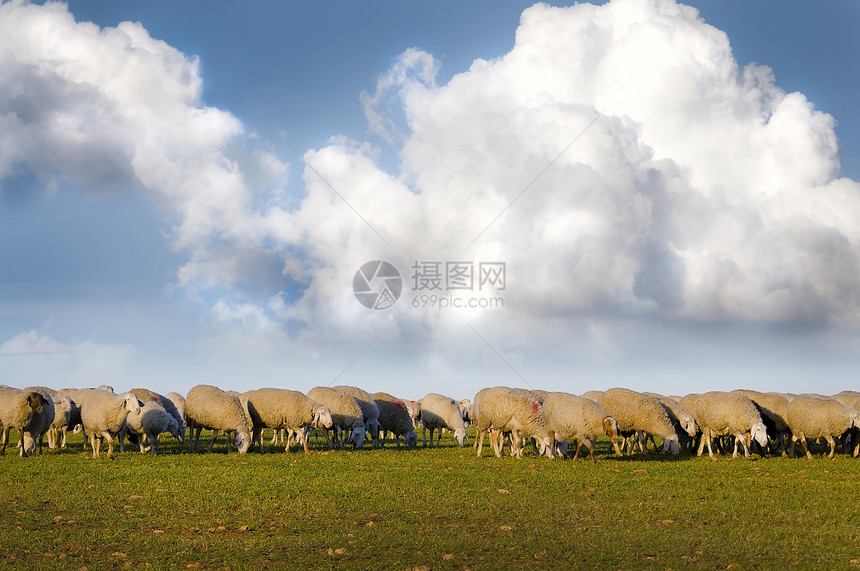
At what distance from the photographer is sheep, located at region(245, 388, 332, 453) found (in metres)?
27.1

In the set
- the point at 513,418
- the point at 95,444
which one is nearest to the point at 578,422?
the point at 513,418

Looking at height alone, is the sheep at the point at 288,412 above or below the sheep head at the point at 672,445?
above

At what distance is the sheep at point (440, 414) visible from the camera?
→ 1339 inches

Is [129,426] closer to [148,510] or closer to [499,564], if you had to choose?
[148,510]

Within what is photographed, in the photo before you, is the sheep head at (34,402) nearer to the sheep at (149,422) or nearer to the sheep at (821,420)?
the sheep at (149,422)

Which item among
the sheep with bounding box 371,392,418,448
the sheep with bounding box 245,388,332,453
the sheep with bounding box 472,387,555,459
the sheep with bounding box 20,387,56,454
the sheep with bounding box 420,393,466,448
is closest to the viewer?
the sheep with bounding box 20,387,56,454

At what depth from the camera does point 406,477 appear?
19.2 metres

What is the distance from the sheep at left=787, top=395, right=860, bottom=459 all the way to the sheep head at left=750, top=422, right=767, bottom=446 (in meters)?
1.70

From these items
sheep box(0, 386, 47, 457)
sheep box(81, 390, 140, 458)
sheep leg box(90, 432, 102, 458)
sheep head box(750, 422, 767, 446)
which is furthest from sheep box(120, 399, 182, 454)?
sheep head box(750, 422, 767, 446)

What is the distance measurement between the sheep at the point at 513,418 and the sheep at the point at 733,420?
6359mm

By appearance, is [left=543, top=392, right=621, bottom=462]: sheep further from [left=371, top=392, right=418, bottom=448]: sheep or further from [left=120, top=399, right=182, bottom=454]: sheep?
[left=120, top=399, right=182, bottom=454]: sheep

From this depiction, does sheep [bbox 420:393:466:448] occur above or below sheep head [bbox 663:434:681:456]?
above

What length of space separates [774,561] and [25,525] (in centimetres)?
1348

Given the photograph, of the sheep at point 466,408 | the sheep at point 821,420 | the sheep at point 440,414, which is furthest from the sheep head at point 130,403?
the sheep at point 466,408
